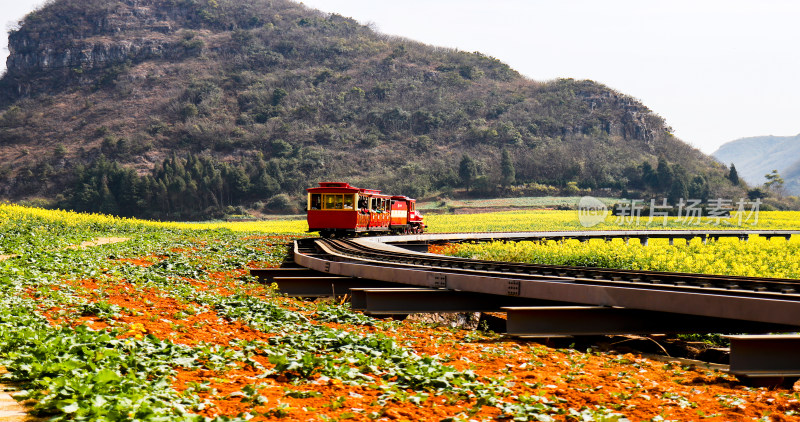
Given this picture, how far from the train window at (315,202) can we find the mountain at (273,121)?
7086 cm

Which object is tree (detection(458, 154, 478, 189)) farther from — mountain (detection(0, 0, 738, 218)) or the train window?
the train window

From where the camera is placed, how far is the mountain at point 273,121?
109m

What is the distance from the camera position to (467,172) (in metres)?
109

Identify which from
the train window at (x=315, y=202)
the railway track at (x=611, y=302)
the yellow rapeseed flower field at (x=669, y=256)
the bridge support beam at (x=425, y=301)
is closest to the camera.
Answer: the railway track at (x=611, y=302)

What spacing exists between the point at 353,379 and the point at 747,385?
4.44 metres

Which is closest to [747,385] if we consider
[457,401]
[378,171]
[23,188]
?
[457,401]

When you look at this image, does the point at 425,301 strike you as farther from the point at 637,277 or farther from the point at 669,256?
the point at 669,256

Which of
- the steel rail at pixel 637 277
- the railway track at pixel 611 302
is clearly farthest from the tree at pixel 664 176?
the railway track at pixel 611 302

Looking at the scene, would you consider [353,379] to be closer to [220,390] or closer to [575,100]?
[220,390]

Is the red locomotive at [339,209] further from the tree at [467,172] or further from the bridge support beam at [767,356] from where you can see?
the tree at [467,172]

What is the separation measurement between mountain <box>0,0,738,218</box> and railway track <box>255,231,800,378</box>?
9132 centimetres

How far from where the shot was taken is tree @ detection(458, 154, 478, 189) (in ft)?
357

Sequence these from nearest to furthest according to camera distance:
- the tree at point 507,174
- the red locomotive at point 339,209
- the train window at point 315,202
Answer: the red locomotive at point 339,209 < the train window at point 315,202 < the tree at point 507,174

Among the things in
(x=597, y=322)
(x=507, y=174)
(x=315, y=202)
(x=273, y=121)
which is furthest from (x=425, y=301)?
(x=273, y=121)
